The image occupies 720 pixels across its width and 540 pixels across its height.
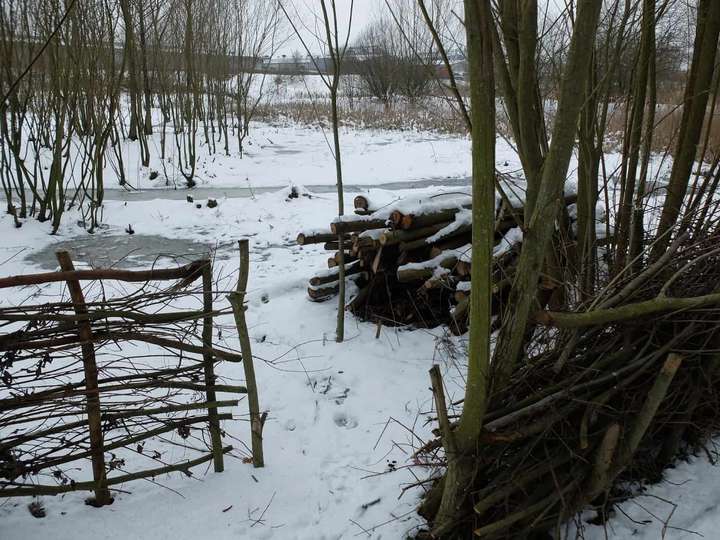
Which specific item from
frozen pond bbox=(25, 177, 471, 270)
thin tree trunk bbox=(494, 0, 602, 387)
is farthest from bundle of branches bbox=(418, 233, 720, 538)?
frozen pond bbox=(25, 177, 471, 270)

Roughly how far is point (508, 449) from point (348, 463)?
1.01m

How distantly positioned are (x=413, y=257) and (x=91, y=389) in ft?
8.74

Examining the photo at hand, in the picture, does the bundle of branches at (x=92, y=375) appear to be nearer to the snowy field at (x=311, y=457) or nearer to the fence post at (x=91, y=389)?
the fence post at (x=91, y=389)

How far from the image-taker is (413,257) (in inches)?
176

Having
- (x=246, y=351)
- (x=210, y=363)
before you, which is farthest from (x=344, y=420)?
(x=210, y=363)

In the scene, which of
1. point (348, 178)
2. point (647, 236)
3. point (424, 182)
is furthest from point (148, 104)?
point (647, 236)

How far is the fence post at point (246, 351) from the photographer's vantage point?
2.62 m

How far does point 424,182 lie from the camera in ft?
37.6

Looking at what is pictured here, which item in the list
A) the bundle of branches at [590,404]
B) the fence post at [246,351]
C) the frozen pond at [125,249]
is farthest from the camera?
the frozen pond at [125,249]

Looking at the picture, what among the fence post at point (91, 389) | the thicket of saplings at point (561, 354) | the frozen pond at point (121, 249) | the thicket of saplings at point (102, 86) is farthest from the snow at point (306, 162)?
the fence post at point (91, 389)

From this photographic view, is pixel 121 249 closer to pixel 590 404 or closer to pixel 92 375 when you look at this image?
pixel 92 375

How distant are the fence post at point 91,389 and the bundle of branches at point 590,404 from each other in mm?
1455

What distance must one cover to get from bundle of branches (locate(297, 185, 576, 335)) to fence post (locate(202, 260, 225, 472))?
1.63 metres

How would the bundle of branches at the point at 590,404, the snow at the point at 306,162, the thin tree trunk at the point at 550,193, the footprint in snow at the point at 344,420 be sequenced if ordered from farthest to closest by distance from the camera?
the snow at the point at 306,162 → the footprint in snow at the point at 344,420 → the bundle of branches at the point at 590,404 → the thin tree trunk at the point at 550,193
